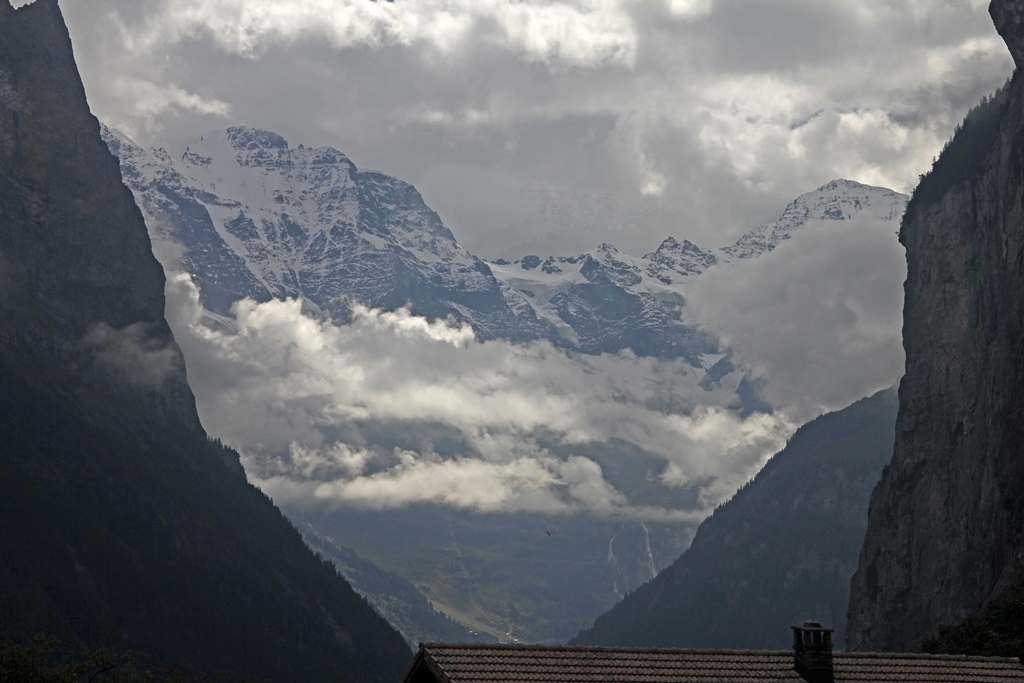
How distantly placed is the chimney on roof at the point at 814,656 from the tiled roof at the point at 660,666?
475 mm

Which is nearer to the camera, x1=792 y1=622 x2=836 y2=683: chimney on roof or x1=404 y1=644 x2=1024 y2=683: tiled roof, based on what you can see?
x1=404 y1=644 x2=1024 y2=683: tiled roof

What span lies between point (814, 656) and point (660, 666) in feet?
20.6

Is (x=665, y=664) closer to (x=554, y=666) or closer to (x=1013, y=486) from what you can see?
(x=554, y=666)

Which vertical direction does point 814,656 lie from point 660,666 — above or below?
above

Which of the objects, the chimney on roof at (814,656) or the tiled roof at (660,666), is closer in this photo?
the tiled roof at (660,666)

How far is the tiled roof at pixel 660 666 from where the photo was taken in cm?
6109

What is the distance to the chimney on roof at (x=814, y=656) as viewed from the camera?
64.1 metres

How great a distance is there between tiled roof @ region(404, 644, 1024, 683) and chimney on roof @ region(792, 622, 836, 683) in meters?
0.48

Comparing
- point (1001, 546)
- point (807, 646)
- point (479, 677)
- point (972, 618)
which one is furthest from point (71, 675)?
point (1001, 546)

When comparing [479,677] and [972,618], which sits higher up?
[972,618]

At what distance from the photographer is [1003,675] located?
6669 cm

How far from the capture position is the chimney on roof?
210ft

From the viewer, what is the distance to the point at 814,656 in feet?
211

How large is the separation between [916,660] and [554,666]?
1600cm
